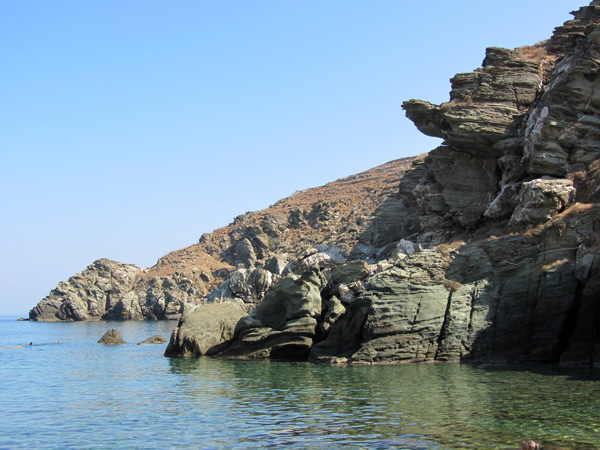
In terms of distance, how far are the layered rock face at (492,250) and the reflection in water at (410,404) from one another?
2982 millimetres

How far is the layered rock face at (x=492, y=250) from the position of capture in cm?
3061

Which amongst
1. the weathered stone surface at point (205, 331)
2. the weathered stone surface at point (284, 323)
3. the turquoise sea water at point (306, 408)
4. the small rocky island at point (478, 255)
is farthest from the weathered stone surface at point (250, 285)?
the turquoise sea water at point (306, 408)

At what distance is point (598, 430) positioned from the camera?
52.0 ft

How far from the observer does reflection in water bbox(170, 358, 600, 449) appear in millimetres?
15930

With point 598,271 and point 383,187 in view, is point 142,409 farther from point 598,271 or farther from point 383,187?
point 383,187

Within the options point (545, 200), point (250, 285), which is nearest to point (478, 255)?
point (545, 200)

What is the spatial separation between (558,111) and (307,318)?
22.9 metres

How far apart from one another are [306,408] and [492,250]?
19.2 meters

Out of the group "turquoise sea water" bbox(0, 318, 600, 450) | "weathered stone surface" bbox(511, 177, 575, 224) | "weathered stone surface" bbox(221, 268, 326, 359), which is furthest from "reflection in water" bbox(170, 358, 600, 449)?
"weathered stone surface" bbox(511, 177, 575, 224)

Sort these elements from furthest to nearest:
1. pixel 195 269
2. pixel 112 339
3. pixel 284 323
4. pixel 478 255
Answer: pixel 195 269 → pixel 112 339 → pixel 284 323 → pixel 478 255

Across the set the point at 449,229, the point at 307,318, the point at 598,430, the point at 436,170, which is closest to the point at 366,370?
the point at 307,318

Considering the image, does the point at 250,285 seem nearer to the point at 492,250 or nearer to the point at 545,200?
the point at 492,250

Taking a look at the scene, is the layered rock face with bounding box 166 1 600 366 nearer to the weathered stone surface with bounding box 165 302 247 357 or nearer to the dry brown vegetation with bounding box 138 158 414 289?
the weathered stone surface with bounding box 165 302 247 357

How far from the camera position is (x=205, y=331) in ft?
143
